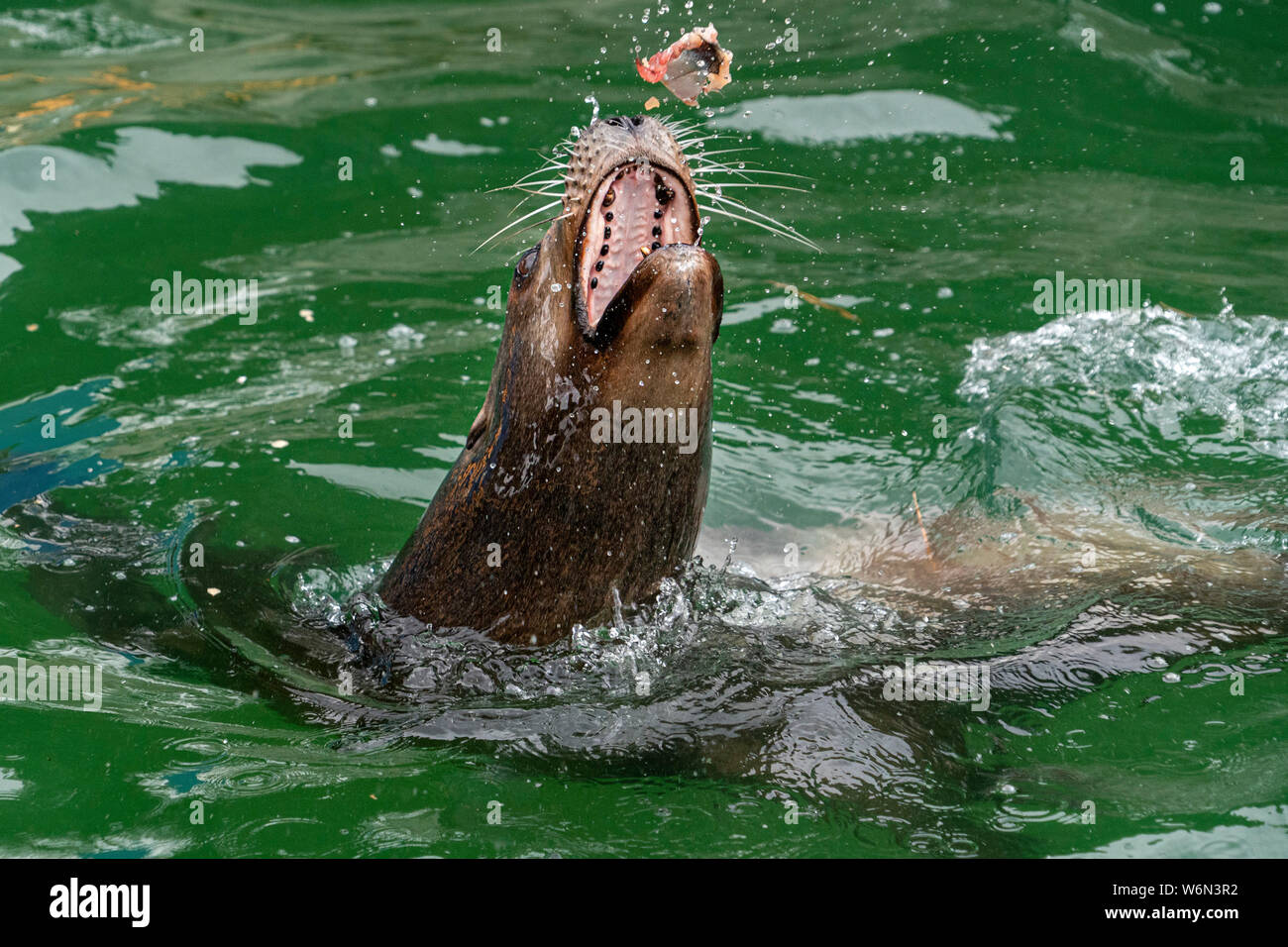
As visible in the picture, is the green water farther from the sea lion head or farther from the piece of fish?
the piece of fish

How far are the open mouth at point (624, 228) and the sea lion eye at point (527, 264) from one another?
23cm

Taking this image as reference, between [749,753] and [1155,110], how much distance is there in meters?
6.90

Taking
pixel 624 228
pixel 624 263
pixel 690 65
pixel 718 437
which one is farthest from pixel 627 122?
pixel 718 437

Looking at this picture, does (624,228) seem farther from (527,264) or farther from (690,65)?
(690,65)

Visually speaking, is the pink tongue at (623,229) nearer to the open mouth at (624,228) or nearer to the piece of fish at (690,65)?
the open mouth at (624,228)

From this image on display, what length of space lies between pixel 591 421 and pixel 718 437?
2808 mm

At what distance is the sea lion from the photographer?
12.9ft

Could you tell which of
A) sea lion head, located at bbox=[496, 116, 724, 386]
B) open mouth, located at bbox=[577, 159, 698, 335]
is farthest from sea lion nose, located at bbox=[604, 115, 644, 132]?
open mouth, located at bbox=[577, 159, 698, 335]

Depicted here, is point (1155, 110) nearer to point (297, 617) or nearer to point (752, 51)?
point (752, 51)

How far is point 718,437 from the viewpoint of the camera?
6.89 meters

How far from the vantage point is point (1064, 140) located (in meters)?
9.08

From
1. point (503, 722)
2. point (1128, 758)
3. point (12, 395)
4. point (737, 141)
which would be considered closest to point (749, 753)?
point (503, 722)

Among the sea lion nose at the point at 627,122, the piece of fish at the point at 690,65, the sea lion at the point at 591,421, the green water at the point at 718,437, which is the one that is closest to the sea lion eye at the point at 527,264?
the sea lion at the point at 591,421

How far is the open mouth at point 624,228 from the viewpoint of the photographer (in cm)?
399
